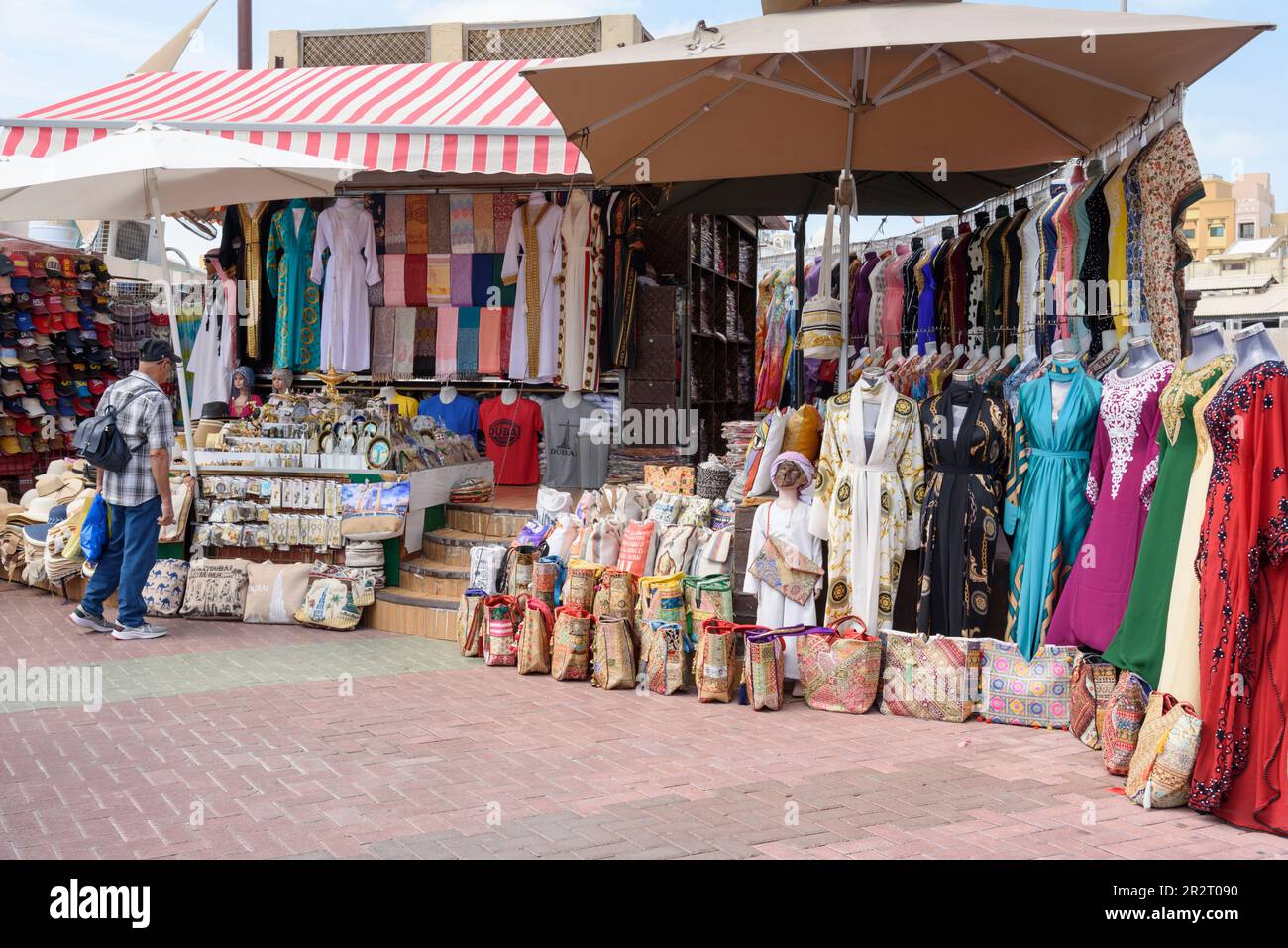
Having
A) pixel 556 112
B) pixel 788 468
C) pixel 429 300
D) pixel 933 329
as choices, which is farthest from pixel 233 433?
pixel 933 329

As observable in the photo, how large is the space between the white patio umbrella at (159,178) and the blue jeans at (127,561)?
77cm

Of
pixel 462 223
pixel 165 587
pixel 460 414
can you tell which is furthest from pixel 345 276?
pixel 165 587

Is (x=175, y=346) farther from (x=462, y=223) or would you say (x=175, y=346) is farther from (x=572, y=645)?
(x=572, y=645)

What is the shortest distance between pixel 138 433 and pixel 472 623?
2359 millimetres

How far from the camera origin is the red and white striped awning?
9.27 meters

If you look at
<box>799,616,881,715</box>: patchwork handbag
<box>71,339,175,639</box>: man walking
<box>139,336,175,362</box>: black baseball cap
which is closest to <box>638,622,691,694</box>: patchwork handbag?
<box>799,616,881,715</box>: patchwork handbag

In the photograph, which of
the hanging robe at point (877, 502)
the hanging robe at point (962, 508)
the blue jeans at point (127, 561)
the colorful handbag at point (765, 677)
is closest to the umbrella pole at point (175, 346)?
the blue jeans at point (127, 561)

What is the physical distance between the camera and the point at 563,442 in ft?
34.2

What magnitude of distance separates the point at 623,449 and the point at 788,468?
367 cm

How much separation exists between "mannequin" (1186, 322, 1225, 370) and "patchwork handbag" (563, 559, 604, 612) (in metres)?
3.20

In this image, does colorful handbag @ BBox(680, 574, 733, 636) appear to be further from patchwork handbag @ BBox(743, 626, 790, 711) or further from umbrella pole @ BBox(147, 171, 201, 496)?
umbrella pole @ BBox(147, 171, 201, 496)

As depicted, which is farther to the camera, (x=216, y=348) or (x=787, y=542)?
(x=216, y=348)

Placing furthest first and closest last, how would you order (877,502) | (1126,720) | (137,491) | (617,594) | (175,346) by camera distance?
(175,346)
(137,491)
(617,594)
(877,502)
(1126,720)

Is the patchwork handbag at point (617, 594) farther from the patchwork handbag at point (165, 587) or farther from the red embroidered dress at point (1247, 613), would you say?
the patchwork handbag at point (165, 587)
